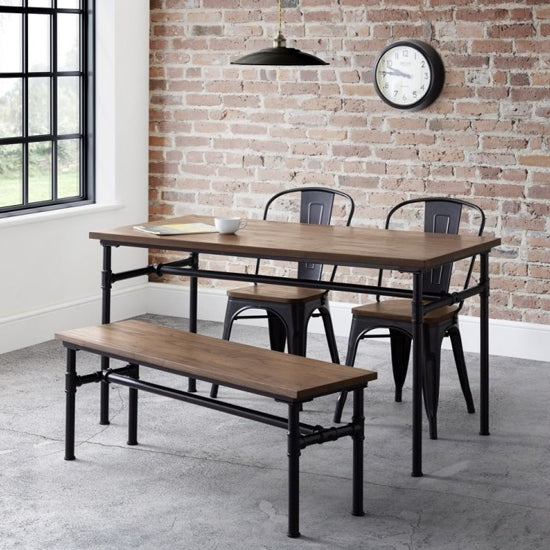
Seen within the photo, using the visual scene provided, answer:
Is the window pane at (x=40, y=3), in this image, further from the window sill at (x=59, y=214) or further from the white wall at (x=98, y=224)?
the window sill at (x=59, y=214)

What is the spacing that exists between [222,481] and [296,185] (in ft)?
9.11

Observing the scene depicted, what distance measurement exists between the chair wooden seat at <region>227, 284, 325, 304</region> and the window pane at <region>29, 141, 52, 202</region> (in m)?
1.71

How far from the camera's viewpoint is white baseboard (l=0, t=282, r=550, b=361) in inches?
230

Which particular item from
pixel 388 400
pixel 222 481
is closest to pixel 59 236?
pixel 388 400

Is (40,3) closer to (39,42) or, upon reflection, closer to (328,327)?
(39,42)

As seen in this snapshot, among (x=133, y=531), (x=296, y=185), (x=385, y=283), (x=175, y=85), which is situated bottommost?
(x=133, y=531)

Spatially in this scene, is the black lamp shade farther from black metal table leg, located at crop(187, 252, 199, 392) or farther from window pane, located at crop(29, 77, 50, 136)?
window pane, located at crop(29, 77, 50, 136)

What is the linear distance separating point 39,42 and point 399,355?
2.71m

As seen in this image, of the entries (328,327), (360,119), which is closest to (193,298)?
(328,327)

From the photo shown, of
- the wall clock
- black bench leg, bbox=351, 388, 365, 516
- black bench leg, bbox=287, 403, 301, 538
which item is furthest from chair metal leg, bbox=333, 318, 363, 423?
the wall clock

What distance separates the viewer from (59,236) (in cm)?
618

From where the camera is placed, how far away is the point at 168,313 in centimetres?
689

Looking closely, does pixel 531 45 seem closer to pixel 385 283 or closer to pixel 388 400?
pixel 385 283

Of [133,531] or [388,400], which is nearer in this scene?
[133,531]
